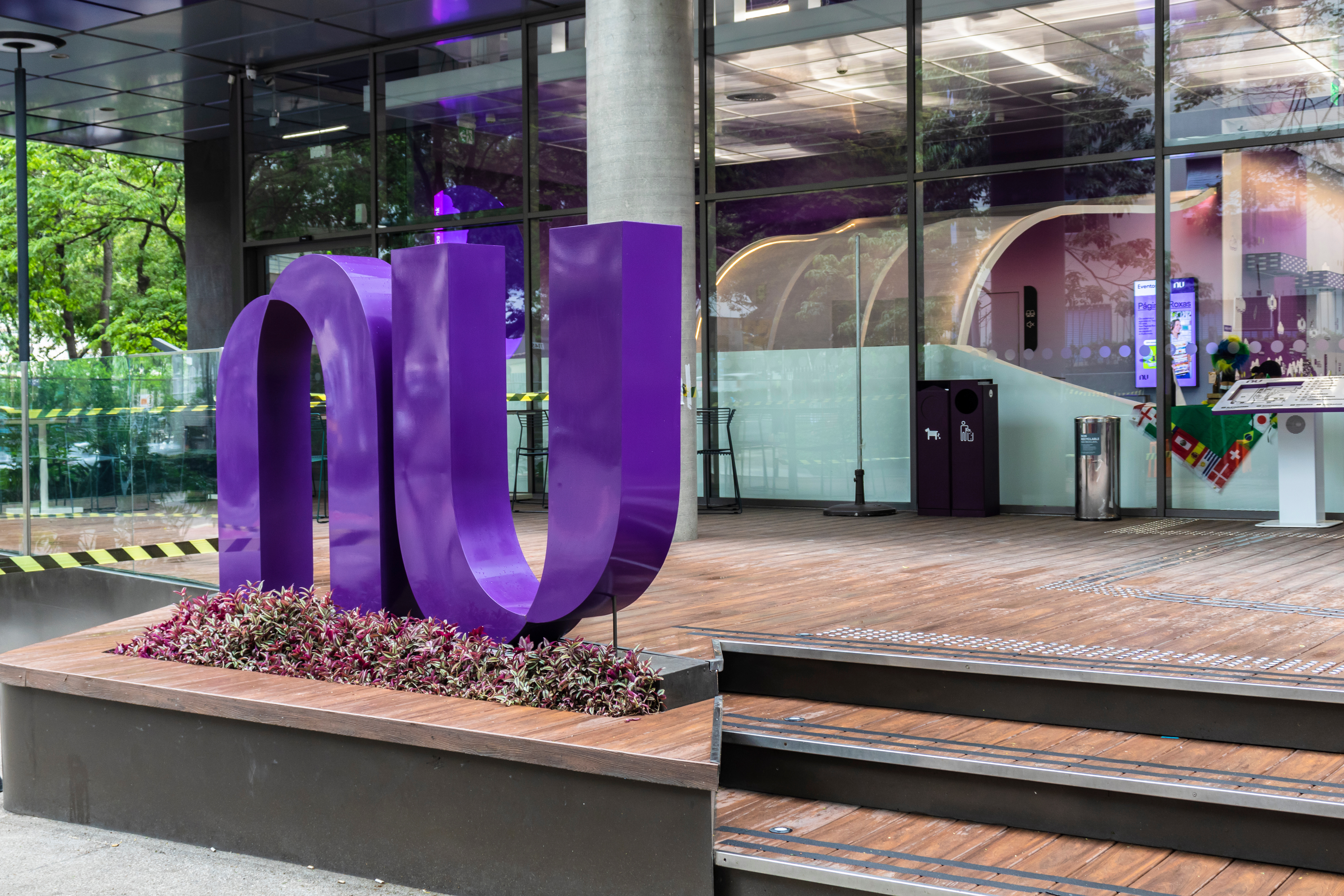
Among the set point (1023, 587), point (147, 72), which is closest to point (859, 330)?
point (1023, 587)

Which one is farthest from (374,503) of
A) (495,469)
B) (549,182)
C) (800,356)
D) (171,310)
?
(171,310)

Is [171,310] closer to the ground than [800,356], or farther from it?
farther from it

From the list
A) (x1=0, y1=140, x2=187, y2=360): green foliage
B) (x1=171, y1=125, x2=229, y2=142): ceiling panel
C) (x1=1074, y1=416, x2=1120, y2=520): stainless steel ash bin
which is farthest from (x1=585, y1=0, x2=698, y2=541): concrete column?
(x1=0, y1=140, x2=187, y2=360): green foliage

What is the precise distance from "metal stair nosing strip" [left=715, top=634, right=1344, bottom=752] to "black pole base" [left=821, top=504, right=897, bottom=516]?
550 centimetres

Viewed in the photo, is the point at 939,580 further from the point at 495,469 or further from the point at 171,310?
the point at 171,310

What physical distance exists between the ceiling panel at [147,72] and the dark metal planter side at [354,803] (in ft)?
30.7

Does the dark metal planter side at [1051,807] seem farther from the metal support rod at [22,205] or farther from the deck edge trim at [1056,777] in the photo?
the metal support rod at [22,205]

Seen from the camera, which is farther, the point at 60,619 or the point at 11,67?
the point at 11,67

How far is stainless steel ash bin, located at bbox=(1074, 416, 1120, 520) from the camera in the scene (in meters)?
9.23

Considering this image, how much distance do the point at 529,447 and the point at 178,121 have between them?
6.56 m

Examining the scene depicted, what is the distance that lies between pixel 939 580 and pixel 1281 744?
2.69m

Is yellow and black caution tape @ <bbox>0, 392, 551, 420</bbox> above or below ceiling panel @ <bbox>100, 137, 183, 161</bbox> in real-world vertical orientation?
below

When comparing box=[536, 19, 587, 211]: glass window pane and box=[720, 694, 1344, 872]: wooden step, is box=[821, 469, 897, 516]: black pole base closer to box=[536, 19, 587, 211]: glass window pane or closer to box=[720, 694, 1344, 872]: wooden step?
box=[536, 19, 587, 211]: glass window pane

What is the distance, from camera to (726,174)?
10.9 m
